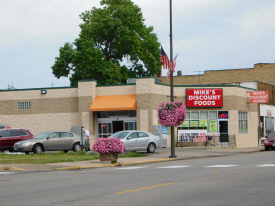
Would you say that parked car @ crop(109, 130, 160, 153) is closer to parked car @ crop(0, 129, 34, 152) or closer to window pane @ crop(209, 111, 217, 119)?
parked car @ crop(0, 129, 34, 152)

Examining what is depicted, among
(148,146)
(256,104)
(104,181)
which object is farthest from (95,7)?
(104,181)

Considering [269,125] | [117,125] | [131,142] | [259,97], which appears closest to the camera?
[131,142]

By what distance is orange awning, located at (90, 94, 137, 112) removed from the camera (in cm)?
3538

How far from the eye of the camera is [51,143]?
2836 cm

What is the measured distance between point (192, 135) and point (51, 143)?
1283 cm

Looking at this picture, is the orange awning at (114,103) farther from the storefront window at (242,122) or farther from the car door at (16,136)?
the storefront window at (242,122)

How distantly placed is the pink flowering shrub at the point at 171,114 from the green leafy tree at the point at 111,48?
21.0 metres

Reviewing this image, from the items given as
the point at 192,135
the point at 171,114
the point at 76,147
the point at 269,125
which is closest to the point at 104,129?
the point at 192,135

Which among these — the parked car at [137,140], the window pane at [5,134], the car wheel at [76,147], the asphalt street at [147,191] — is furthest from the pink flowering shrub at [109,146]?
the window pane at [5,134]

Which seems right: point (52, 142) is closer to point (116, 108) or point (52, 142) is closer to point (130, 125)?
point (116, 108)

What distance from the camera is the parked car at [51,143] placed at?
27.5m

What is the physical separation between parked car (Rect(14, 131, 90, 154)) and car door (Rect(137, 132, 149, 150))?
4.07 m

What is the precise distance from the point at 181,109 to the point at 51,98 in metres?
15.9

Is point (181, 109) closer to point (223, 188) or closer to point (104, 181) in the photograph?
point (104, 181)
